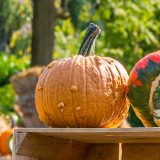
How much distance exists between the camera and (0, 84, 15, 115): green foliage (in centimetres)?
1163

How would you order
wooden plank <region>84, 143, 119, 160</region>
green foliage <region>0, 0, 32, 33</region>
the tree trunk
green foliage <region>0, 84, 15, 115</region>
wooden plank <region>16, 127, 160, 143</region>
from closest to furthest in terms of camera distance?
1. wooden plank <region>16, 127, 160, 143</region>
2. wooden plank <region>84, 143, 119, 160</region>
3. the tree trunk
4. green foliage <region>0, 84, 15, 115</region>
5. green foliage <region>0, 0, 32, 33</region>

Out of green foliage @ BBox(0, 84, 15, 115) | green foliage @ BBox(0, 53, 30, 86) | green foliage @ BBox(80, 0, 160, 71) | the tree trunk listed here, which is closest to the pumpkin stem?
the tree trunk

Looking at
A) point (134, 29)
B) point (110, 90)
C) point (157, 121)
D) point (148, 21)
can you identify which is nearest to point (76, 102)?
point (110, 90)

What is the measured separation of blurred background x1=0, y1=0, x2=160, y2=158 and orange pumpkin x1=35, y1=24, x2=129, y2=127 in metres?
3.55

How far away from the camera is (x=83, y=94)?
2.96 metres

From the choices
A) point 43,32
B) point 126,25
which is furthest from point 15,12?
point 43,32

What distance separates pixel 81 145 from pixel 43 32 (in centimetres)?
625

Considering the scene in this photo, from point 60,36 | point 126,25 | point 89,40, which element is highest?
point 89,40

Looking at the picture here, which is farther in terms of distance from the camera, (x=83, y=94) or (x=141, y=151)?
(x=141, y=151)

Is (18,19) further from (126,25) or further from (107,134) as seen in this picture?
(107,134)

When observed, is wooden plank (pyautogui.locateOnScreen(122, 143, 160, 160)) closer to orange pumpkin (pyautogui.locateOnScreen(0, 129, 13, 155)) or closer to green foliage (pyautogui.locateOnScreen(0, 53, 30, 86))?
orange pumpkin (pyautogui.locateOnScreen(0, 129, 13, 155))

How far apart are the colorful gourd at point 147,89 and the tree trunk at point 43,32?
21.0 ft

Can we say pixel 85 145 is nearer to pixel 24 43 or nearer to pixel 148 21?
pixel 148 21

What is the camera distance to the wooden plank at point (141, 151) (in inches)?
123
